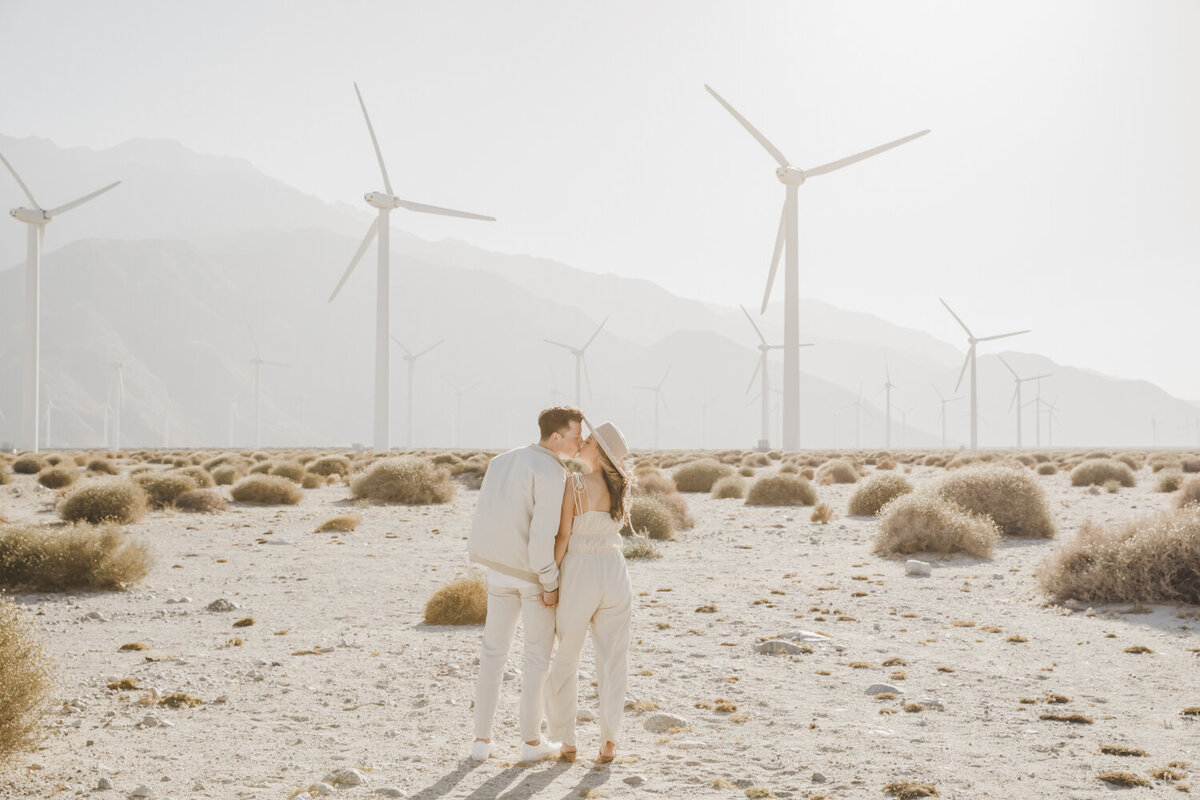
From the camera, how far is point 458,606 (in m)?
→ 11.8

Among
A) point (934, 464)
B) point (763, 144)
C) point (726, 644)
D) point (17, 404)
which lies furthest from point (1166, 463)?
point (17, 404)

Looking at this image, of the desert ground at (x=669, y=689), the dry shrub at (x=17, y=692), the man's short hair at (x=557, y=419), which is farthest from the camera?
the man's short hair at (x=557, y=419)

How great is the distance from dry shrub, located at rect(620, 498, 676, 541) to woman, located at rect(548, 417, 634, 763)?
13866 millimetres

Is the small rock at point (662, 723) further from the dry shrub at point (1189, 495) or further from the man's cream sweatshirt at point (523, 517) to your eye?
the dry shrub at point (1189, 495)

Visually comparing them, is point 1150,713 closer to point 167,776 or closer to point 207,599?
point 167,776

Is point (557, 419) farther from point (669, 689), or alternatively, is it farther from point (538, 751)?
point (669, 689)

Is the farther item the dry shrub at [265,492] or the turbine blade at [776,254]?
the turbine blade at [776,254]

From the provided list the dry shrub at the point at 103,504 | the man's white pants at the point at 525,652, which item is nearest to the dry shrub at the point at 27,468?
the dry shrub at the point at 103,504

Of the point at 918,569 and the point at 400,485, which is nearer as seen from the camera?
the point at 918,569

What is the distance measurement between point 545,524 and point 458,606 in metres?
6.21

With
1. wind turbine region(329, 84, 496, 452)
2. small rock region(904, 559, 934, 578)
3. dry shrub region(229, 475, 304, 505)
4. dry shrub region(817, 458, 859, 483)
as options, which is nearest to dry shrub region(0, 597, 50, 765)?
small rock region(904, 559, 934, 578)

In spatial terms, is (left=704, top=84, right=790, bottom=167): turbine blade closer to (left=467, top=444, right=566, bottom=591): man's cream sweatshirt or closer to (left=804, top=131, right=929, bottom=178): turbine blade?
(left=804, top=131, right=929, bottom=178): turbine blade

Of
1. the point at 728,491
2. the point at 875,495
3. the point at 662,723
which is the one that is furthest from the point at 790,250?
the point at 662,723

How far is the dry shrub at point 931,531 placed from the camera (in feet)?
56.3
